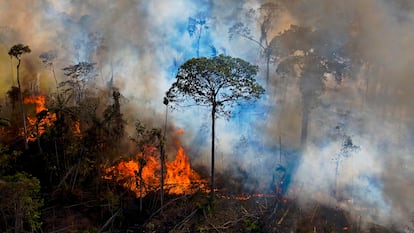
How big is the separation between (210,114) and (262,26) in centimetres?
1147

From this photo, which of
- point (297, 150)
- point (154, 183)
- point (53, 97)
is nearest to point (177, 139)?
point (154, 183)

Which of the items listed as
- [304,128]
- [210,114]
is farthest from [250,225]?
[304,128]

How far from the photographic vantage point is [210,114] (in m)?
33.8

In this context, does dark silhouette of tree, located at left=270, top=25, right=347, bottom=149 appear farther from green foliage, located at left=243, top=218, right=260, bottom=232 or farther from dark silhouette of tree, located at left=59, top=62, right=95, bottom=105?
dark silhouette of tree, located at left=59, top=62, right=95, bottom=105

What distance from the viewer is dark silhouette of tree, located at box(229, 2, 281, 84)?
37.7 m

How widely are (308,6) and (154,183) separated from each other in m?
22.8

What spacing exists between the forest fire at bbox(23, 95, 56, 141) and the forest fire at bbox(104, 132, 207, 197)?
639 cm

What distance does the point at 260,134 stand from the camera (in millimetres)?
33156

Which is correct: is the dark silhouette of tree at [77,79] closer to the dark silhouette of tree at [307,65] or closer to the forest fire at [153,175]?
the forest fire at [153,175]

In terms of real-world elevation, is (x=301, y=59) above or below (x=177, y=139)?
above

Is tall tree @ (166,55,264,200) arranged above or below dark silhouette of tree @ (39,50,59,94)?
below

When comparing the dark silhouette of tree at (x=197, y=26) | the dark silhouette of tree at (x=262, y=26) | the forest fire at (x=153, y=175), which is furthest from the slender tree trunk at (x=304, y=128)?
the dark silhouette of tree at (x=197, y=26)

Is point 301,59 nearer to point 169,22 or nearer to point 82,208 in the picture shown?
point 169,22

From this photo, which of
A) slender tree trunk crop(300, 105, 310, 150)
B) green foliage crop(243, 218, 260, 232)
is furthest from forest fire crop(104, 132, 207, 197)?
slender tree trunk crop(300, 105, 310, 150)
